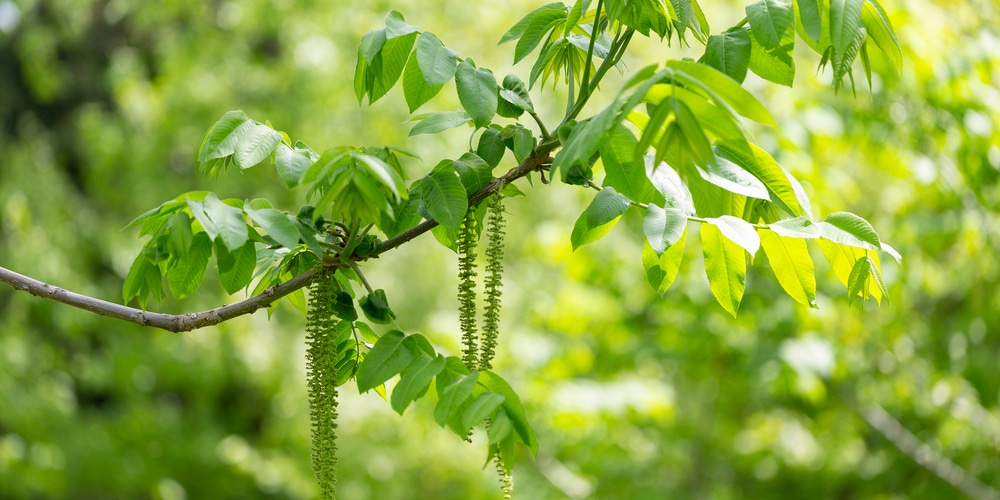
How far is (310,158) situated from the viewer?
1.66 meters

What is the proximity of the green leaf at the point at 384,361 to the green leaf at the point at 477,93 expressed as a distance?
38 centimetres

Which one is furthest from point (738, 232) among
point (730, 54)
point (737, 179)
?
point (730, 54)

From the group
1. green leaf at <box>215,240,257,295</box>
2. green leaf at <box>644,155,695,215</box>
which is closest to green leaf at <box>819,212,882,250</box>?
green leaf at <box>644,155,695,215</box>

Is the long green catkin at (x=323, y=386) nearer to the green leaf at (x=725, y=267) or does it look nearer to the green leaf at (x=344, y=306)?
the green leaf at (x=344, y=306)

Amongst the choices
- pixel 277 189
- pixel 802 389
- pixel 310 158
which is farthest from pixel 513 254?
pixel 310 158

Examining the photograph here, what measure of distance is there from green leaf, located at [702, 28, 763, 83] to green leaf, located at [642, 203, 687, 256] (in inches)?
10.6

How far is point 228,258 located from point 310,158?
30 centimetres

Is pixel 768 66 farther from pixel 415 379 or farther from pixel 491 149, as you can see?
pixel 415 379

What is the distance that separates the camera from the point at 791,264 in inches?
59.4

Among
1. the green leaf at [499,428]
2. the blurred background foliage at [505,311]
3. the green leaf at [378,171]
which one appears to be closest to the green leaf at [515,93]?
the green leaf at [378,171]

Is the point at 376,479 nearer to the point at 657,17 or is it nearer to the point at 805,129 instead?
the point at 805,129

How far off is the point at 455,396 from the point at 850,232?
0.67m

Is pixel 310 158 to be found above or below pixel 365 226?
above

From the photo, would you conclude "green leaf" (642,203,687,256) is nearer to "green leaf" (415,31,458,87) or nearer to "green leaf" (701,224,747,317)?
"green leaf" (701,224,747,317)
